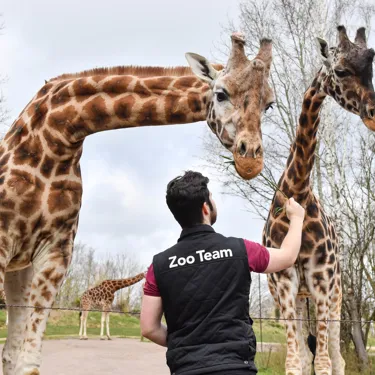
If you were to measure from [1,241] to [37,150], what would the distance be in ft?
2.39

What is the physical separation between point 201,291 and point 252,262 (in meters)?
0.28

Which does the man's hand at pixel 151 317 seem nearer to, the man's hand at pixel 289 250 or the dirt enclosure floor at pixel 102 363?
the man's hand at pixel 289 250

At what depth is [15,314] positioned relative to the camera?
3.96m

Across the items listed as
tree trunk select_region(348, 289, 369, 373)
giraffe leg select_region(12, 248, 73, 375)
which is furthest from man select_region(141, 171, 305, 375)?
tree trunk select_region(348, 289, 369, 373)

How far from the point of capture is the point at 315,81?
553cm

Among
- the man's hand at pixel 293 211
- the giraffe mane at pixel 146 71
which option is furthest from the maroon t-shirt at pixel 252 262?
the giraffe mane at pixel 146 71

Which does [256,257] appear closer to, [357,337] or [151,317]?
[151,317]

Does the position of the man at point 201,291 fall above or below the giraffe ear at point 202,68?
below

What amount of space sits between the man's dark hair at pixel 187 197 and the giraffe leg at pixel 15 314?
172 cm

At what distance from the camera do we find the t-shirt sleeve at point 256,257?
8.20 feet

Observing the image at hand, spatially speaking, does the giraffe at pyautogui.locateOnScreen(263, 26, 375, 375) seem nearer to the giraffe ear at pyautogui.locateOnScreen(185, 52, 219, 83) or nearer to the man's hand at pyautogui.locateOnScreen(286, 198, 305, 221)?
the giraffe ear at pyautogui.locateOnScreen(185, 52, 219, 83)

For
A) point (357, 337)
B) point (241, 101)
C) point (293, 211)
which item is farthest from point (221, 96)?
point (357, 337)

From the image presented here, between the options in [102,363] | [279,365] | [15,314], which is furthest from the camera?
[279,365]

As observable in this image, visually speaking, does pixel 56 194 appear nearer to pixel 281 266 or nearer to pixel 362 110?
pixel 281 266
